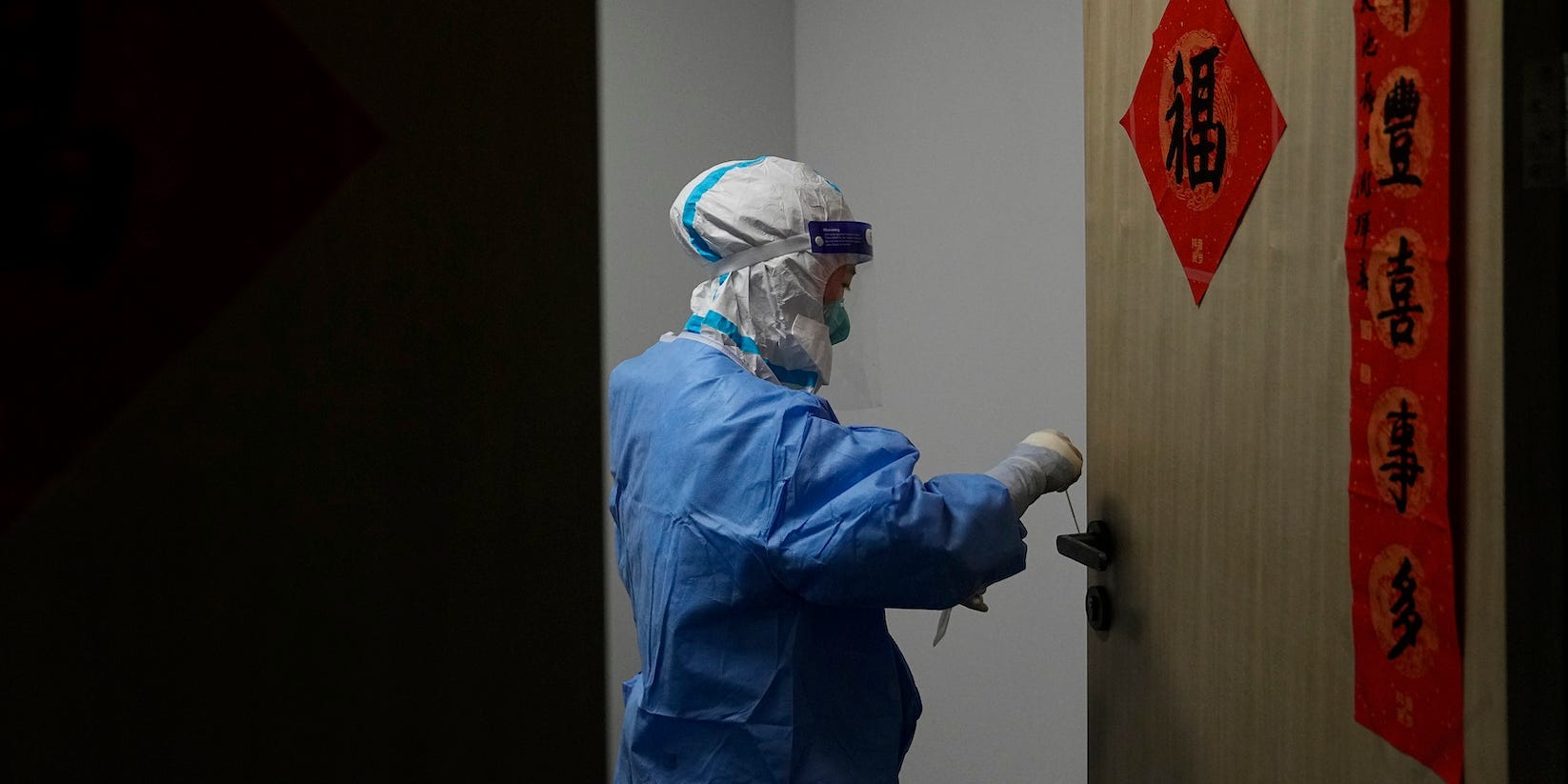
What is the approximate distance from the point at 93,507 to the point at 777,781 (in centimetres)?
114

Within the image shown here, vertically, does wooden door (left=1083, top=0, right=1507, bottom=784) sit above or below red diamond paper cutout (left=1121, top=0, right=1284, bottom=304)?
below

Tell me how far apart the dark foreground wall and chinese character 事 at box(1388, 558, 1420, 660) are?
2.11 ft

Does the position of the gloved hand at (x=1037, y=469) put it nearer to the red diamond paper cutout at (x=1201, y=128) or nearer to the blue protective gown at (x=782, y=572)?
the blue protective gown at (x=782, y=572)

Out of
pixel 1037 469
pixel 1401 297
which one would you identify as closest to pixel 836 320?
pixel 1037 469

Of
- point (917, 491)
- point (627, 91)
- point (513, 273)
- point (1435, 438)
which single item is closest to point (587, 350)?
point (513, 273)

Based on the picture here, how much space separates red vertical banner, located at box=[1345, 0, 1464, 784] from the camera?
2.43 ft

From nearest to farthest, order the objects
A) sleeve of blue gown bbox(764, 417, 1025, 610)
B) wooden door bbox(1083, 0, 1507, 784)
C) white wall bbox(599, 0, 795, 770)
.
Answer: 1. wooden door bbox(1083, 0, 1507, 784)
2. sleeve of blue gown bbox(764, 417, 1025, 610)
3. white wall bbox(599, 0, 795, 770)

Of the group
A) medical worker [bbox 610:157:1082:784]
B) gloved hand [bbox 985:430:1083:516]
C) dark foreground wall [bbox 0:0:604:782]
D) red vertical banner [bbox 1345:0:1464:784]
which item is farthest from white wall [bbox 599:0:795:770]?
dark foreground wall [bbox 0:0:604:782]

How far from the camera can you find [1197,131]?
1.07 m

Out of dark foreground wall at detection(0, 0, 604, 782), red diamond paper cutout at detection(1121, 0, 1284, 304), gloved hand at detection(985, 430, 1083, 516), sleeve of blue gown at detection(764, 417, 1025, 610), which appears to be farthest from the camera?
gloved hand at detection(985, 430, 1083, 516)

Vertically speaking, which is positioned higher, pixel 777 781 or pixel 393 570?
pixel 393 570

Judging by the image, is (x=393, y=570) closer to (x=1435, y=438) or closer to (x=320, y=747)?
(x=320, y=747)

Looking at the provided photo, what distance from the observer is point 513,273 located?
350 mm

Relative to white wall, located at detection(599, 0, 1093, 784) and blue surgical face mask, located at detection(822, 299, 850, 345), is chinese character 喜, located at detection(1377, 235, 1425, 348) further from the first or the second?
white wall, located at detection(599, 0, 1093, 784)
